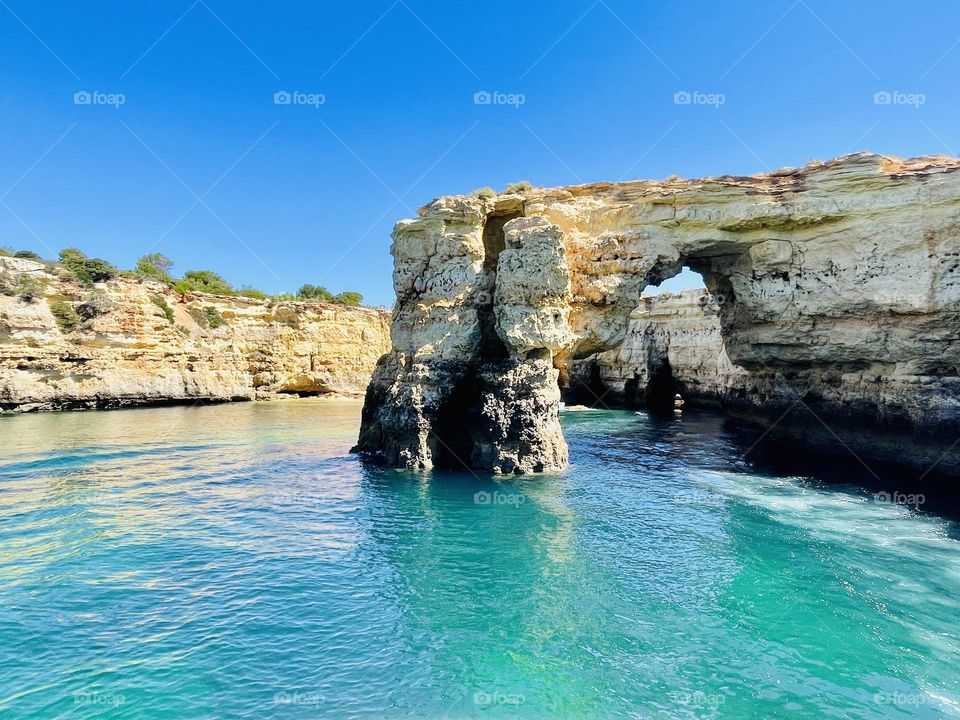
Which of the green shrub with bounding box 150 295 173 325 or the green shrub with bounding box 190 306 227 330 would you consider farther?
the green shrub with bounding box 190 306 227 330

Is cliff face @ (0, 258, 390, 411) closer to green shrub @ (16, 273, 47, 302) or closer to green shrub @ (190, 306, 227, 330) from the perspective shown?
green shrub @ (190, 306, 227, 330)

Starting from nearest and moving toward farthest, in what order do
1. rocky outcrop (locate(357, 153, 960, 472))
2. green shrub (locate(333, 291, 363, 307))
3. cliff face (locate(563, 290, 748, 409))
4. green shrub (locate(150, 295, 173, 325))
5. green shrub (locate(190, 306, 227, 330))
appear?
rocky outcrop (locate(357, 153, 960, 472))
cliff face (locate(563, 290, 748, 409))
green shrub (locate(150, 295, 173, 325))
green shrub (locate(190, 306, 227, 330))
green shrub (locate(333, 291, 363, 307))

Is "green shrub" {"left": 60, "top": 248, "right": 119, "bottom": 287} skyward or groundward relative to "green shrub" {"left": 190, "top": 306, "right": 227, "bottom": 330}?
skyward

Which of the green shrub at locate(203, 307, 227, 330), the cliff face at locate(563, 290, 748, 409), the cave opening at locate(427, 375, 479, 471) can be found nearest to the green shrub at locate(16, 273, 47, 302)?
the green shrub at locate(203, 307, 227, 330)

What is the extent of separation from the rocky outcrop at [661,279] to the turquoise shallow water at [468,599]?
2.98 metres

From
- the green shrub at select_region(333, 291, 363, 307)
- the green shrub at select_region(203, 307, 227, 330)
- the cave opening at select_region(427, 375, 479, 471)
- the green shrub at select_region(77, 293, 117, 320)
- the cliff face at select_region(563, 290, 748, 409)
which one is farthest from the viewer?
the green shrub at select_region(333, 291, 363, 307)

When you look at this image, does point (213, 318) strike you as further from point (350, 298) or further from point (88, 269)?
point (350, 298)

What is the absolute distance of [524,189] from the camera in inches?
761

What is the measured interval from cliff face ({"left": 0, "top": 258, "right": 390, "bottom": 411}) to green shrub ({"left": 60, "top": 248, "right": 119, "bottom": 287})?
3.00ft

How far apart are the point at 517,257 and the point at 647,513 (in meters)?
8.73

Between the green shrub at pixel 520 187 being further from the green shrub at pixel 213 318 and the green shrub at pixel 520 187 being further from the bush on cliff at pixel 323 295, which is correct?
the bush on cliff at pixel 323 295

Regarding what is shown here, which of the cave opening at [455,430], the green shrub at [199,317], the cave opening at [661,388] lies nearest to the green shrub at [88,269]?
the green shrub at [199,317]

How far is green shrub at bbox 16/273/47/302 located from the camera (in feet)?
→ 113

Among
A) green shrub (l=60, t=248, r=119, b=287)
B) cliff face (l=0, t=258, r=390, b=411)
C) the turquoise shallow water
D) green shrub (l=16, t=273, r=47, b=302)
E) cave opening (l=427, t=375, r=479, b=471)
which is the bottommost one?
the turquoise shallow water
